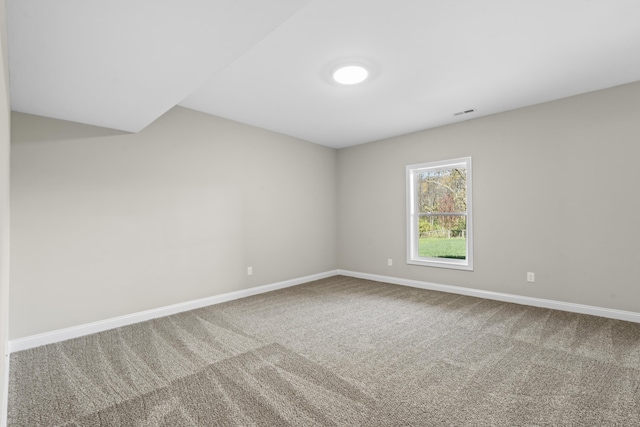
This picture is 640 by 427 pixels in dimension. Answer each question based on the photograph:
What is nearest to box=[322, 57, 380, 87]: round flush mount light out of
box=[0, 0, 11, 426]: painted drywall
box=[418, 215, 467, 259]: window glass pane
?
box=[0, 0, 11, 426]: painted drywall

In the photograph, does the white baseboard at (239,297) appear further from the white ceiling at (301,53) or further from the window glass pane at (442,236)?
the white ceiling at (301,53)

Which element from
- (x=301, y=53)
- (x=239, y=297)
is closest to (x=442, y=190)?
(x=301, y=53)

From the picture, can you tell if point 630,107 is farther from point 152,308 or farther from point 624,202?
point 152,308

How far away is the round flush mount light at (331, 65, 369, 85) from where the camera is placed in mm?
2785

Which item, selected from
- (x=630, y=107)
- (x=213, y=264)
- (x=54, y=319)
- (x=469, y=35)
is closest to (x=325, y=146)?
(x=213, y=264)

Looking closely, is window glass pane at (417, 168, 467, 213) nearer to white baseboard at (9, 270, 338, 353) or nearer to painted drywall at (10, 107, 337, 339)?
A: painted drywall at (10, 107, 337, 339)

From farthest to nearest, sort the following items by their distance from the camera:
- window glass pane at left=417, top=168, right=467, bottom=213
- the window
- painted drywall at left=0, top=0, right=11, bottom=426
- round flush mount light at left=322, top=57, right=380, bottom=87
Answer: window glass pane at left=417, top=168, right=467, bottom=213 → the window → round flush mount light at left=322, top=57, right=380, bottom=87 → painted drywall at left=0, top=0, right=11, bottom=426

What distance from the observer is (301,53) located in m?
2.55

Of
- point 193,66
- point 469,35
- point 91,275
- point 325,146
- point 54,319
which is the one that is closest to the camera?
point 193,66

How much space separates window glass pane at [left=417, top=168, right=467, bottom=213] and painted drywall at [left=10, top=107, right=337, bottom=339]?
80.9 inches

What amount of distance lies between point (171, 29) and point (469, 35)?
6.86 ft

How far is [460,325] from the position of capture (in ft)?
10.5

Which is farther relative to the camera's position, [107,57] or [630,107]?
[630,107]

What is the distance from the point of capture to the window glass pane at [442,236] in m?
4.64
